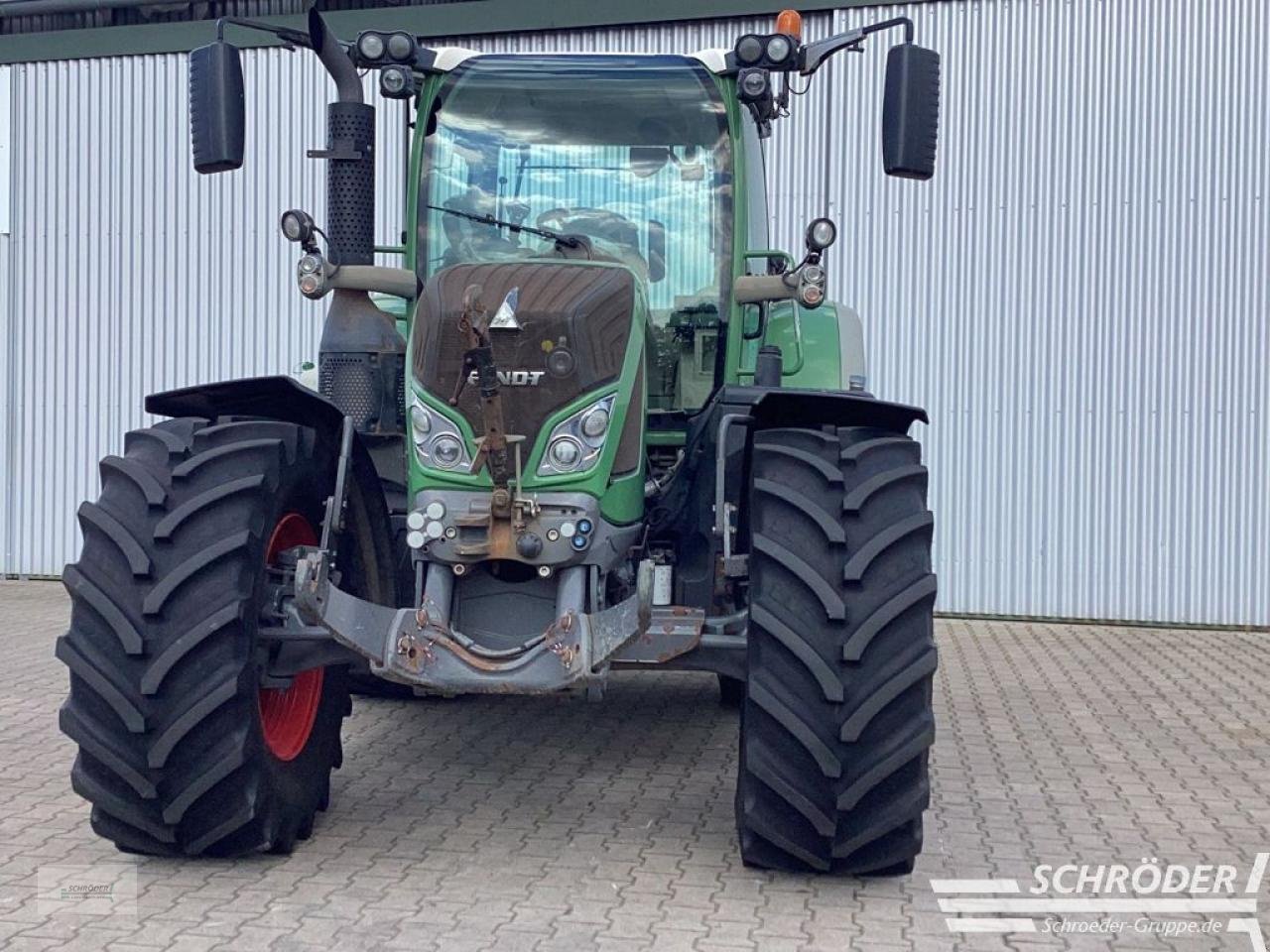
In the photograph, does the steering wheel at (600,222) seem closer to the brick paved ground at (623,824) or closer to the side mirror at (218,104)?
the side mirror at (218,104)

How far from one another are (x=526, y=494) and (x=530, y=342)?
49 centimetres

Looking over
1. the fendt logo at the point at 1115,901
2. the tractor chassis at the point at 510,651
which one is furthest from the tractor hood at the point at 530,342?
the fendt logo at the point at 1115,901

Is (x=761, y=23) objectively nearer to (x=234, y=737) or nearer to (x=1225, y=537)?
(x=1225, y=537)

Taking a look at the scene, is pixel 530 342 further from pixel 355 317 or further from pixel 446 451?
pixel 355 317

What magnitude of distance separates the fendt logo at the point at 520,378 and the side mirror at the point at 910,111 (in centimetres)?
158

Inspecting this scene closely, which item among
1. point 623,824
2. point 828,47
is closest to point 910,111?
point 828,47

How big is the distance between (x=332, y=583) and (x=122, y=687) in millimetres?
729

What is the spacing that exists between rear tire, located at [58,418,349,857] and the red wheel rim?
179 mm

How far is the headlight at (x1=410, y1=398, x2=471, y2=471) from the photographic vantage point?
487 cm

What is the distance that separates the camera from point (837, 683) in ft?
14.2

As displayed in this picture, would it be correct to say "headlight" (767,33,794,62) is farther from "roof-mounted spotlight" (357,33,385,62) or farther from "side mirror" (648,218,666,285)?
"roof-mounted spotlight" (357,33,385,62)

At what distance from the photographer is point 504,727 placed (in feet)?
23.2

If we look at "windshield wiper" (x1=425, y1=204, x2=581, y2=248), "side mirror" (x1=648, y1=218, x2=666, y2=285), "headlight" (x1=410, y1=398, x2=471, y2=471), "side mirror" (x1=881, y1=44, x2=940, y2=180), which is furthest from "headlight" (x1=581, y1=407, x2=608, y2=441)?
"side mirror" (x1=881, y1=44, x2=940, y2=180)

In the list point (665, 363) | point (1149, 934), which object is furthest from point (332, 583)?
point (1149, 934)
